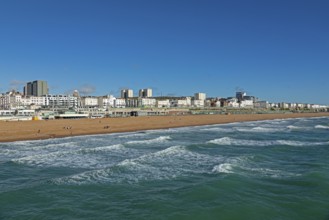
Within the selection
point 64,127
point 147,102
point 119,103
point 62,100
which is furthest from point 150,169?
point 147,102

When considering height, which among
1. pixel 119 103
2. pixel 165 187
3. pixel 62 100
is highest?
pixel 62 100

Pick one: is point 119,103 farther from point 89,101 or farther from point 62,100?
point 62,100

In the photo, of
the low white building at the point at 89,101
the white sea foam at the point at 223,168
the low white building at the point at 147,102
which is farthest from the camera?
the low white building at the point at 147,102

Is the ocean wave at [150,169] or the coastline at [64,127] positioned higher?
the coastline at [64,127]

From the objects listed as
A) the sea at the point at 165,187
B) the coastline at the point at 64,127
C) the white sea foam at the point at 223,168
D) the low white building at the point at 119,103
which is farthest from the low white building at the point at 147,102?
the white sea foam at the point at 223,168

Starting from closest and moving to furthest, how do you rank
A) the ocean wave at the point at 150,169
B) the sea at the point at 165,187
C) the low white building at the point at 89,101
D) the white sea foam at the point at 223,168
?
the sea at the point at 165,187 → the ocean wave at the point at 150,169 → the white sea foam at the point at 223,168 → the low white building at the point at 89,101

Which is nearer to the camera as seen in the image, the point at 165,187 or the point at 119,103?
the point at 165,187

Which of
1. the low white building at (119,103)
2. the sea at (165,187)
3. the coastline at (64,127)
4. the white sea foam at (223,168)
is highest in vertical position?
the low white building at (119,103)

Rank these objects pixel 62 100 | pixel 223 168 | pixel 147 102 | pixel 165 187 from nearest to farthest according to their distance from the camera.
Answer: pixel 165 187
pixel 223 168
pixel 62 100
pixel 147 102

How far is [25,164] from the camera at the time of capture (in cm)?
→ 1708

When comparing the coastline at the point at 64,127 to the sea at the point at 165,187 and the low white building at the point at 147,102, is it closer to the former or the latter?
the sea at the point at 165,187

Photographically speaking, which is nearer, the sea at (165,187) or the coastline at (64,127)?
the sea at (165,187)

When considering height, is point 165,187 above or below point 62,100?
below

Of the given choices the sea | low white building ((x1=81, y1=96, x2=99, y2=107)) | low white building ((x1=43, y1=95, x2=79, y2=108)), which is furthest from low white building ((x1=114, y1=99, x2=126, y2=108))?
the sea
